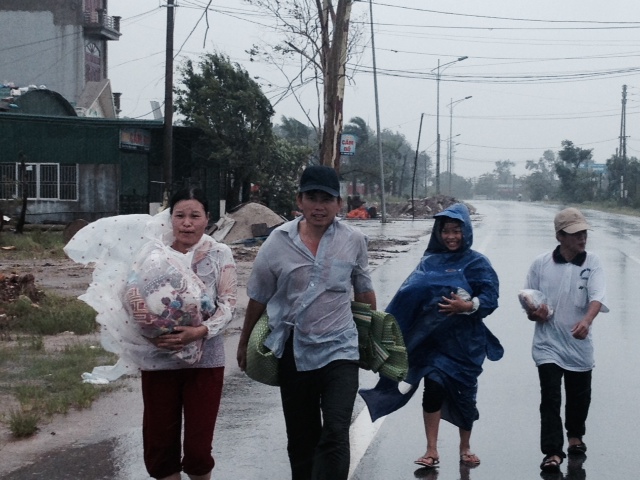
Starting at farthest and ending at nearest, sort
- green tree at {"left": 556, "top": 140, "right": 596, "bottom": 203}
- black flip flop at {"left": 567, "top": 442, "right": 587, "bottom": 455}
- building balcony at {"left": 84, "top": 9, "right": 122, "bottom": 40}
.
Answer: green tree at {"left": 556, "top": 140, "right": 596, "bottom": 203}
building balcony at {"left": 84, "top": 9, "right": 122, "bottom": 40}
black flip flop at {"left": 567, "top": 442, "right": 587, "bottom": 455}

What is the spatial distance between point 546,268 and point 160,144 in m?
30.2

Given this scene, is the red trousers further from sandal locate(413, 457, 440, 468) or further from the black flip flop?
the black flip flop

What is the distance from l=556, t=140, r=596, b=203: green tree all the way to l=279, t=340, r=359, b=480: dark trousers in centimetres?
9839

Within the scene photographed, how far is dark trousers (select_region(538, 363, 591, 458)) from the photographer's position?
6156 mm

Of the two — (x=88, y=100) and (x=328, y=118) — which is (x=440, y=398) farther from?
(x=88, y=100)

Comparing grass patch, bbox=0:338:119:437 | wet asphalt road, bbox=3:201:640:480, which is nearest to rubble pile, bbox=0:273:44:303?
grass patch, bbox=0:338:119:437

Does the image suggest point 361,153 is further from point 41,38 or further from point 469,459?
point 469,459

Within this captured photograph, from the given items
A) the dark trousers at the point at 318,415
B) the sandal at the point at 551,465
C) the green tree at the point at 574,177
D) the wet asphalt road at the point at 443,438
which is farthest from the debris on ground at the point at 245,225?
the green tree at the point at 574,177

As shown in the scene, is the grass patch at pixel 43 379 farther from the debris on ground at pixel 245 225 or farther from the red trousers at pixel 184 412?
the debris on ground at pixel 245 225

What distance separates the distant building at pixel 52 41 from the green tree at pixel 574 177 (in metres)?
55.0

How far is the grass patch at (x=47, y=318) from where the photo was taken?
11.5 metres

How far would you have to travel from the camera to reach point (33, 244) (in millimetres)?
24188

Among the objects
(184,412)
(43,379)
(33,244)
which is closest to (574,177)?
(33,244)

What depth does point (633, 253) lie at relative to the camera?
25.4m
